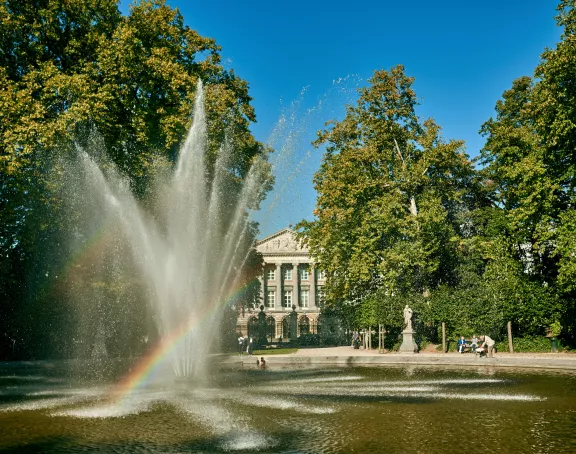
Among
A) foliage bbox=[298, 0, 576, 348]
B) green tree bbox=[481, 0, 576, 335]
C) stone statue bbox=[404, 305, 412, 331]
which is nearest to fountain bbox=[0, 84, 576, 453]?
stone statue bbox=[404, 305, 412, 331]

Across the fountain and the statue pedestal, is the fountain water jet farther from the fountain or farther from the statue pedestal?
the statue pedestal

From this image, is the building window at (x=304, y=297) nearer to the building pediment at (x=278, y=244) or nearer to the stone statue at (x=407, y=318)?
the building pediment at (x=278, y=244)

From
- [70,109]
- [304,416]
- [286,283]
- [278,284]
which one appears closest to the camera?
[304,416]

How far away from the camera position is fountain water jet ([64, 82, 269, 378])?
21703 mm

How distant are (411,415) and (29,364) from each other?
72.1ft

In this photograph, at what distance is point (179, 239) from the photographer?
22688 mm

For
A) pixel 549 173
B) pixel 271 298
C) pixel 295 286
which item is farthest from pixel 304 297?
pixel 549 173

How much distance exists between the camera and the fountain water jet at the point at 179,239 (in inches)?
854

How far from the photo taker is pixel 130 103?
3125 centimetres

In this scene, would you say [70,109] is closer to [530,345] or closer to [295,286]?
[530,345]

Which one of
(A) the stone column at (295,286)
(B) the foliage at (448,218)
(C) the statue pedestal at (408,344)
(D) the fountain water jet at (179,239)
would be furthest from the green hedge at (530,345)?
(A) the stone column at (295,286)

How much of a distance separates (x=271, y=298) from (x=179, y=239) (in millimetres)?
78377

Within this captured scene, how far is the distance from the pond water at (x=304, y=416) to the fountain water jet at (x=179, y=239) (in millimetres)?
2408

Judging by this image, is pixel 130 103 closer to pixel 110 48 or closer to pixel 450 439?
pixel 110 48
